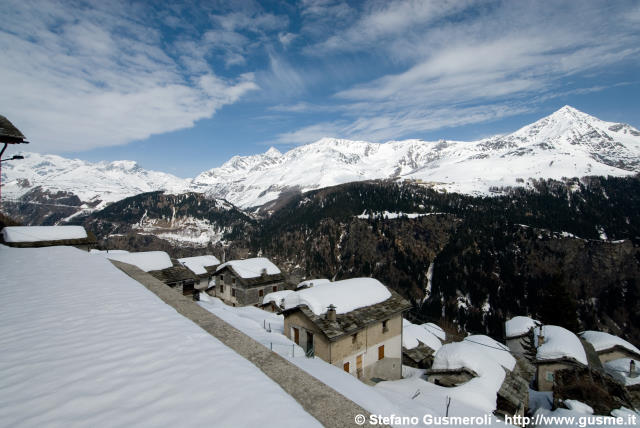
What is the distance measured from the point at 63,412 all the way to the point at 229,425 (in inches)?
93.2

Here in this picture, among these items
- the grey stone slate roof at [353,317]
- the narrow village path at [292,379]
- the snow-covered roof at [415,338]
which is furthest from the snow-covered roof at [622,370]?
the narrow village path at [292,379]

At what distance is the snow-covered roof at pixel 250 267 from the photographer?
46719mm

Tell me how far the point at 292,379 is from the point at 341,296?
56.9 ft

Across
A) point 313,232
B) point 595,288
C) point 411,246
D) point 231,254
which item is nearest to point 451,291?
point 411,246

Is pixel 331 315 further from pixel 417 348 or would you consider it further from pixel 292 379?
pixel 417 348

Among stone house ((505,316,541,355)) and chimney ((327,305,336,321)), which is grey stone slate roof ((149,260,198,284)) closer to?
chimney ((327,305,336,321))

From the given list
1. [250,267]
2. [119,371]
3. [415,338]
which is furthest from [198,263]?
[119,371]

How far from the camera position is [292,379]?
619cm

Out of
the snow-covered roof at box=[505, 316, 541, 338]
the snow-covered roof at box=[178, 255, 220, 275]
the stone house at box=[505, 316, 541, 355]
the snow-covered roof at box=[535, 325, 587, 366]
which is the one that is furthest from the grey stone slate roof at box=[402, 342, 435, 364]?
the snow-covered roof at box=[178, 255, 220, 275]

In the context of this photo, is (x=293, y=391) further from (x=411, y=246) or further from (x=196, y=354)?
(x=411, y=246)

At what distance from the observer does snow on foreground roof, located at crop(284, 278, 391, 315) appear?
21.7 m

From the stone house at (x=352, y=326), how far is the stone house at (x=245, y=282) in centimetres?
2411

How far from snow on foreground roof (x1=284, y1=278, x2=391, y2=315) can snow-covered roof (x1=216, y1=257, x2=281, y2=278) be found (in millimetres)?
25283

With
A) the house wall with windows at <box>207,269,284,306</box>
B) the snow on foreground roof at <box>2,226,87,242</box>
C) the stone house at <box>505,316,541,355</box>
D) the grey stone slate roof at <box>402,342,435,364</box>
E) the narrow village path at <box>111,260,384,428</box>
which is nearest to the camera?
the narrow village path at <box>111,260,384,428</box>
